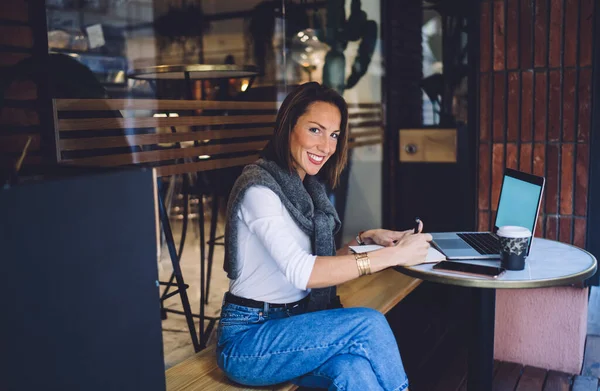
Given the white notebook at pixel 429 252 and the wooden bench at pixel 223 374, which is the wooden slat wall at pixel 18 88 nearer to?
the wooden bench at pixel 223 374

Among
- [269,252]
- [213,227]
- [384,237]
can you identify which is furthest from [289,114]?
[213,227]

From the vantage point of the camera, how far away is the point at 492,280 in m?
1.80

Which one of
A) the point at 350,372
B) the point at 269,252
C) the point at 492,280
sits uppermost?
the point at 269,252

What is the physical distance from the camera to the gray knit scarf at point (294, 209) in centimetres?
185

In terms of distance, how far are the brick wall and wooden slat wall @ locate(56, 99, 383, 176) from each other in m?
1.18

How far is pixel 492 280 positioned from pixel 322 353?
0.55 m

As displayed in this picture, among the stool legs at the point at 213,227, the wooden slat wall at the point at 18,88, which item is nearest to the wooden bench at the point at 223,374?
the wooden slat wall at the point at 18,88

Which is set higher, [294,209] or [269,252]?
[294,209]

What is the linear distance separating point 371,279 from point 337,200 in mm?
1059

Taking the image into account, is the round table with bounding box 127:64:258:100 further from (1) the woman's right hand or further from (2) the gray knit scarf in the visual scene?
(1) the woman's right hand

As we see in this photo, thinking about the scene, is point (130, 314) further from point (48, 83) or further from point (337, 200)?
point (337, 200)

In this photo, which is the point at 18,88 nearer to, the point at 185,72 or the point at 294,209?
the point at 185,72

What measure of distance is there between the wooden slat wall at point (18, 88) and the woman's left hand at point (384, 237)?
1.22 meters

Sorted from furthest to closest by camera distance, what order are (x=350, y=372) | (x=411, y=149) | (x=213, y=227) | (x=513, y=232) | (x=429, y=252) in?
(x=411, y=149)
(x=213, y=227)
(x=429, y=252)
(x=513, y=232)
(x=350, y=372)
